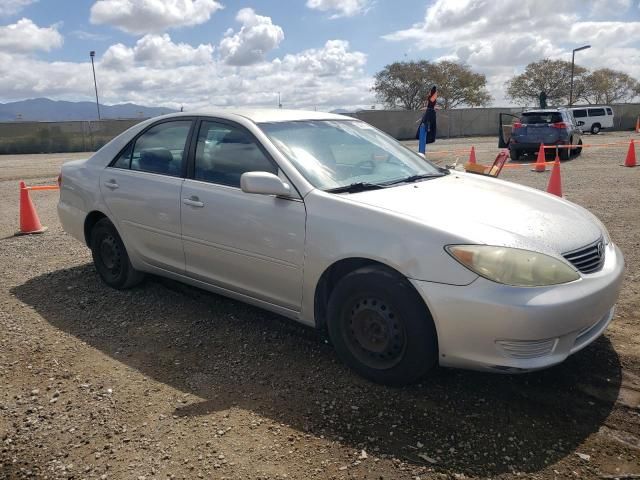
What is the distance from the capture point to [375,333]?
3.13 m

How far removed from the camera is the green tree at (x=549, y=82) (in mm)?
59609

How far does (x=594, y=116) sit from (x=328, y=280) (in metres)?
37.2

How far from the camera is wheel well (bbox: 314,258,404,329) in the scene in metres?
3.20

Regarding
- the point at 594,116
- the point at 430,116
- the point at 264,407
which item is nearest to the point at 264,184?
the point at 264,407

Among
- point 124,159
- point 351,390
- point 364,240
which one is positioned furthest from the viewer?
point 124,159

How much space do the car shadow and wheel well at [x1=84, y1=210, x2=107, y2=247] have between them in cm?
84

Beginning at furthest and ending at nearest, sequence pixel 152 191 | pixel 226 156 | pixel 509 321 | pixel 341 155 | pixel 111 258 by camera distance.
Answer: pixel 111 258 → pixel 152 191 → pixel 226 156 → pixel 341 155 → pixel 509 321

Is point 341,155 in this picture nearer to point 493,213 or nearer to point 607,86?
point 493,213

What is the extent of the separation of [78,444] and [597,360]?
3.05 metres

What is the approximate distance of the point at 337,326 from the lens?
10.8 feet

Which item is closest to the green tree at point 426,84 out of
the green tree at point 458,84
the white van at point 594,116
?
the green tree at point 458,84

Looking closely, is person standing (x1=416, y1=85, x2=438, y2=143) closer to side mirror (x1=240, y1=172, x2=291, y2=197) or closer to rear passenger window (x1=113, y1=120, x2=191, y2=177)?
rear passenger window (x1=113, y1=120, x2=191, y2=177)

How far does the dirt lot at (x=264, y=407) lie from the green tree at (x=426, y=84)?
55.8 m

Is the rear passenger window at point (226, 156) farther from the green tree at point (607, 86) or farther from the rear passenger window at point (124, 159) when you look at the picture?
the green tree at point (607, 86)
